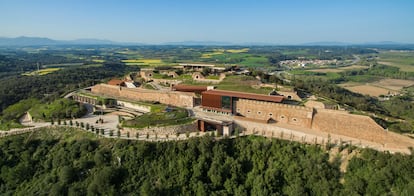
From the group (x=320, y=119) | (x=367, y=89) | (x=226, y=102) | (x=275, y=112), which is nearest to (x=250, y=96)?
(x=226, y=102)

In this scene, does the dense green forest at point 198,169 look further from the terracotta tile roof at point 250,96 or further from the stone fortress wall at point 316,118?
the terracotta tile roof at point 250,96

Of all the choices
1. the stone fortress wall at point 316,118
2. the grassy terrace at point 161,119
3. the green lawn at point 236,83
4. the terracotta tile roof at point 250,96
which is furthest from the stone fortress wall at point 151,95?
the green lawn at point 236,83

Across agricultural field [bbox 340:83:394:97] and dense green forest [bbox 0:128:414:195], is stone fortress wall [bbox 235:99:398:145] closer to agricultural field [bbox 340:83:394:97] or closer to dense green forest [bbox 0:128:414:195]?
dense green forest [bbox 0:128:414:195]

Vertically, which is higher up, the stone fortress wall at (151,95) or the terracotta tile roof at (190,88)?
the terracotta tile roof at (190,88)

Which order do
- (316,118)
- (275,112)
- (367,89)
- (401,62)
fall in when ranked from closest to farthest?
(316,118) < (275,112) < (367,89) < (401,62)

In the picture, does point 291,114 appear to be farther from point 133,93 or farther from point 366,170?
point 133,93

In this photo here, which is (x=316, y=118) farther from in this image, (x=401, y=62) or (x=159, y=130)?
(x=401, y=62)
